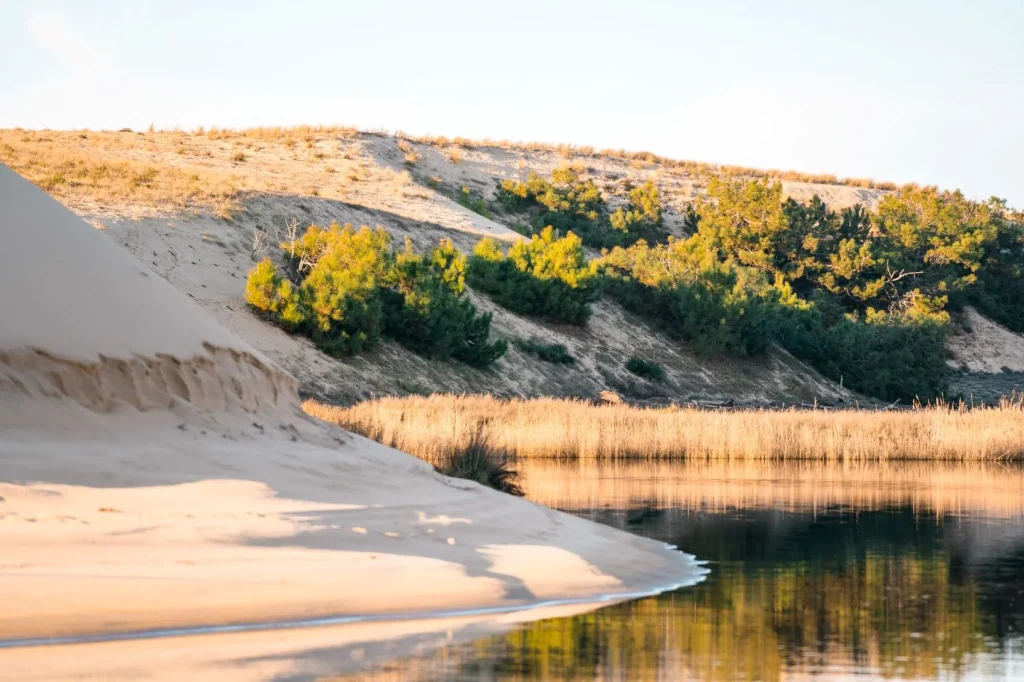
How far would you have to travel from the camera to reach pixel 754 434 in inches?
1163

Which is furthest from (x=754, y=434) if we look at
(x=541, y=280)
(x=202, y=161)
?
(x=202, y=161)

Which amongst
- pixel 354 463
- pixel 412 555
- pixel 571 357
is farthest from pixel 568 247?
pixel 412 555

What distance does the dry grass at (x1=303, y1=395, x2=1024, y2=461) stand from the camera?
94.9 ft

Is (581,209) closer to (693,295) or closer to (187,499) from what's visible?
(693,295)

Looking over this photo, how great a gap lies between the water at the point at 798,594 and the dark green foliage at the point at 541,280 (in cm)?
3001

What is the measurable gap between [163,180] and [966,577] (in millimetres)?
43207

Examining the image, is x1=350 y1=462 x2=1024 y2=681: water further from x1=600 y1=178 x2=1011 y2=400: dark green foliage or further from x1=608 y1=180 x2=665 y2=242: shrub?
x1=608 y1=180 x2=665 y2=242: shrub

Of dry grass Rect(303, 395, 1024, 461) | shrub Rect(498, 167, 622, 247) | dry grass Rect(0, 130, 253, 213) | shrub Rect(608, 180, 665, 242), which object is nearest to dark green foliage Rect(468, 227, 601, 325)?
dry grass Rect(0, 130, 253, 213)

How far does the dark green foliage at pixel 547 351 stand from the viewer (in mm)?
50156

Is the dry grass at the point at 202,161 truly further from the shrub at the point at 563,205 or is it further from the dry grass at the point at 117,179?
the shrub at the point at 563,205

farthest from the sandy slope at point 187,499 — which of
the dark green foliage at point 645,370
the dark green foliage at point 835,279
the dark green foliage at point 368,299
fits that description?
Result: the dark green foliage at point 835,279

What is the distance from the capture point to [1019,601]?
12156mm

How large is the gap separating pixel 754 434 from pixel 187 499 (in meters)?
18.9

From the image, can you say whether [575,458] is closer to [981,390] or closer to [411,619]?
[411,619]
